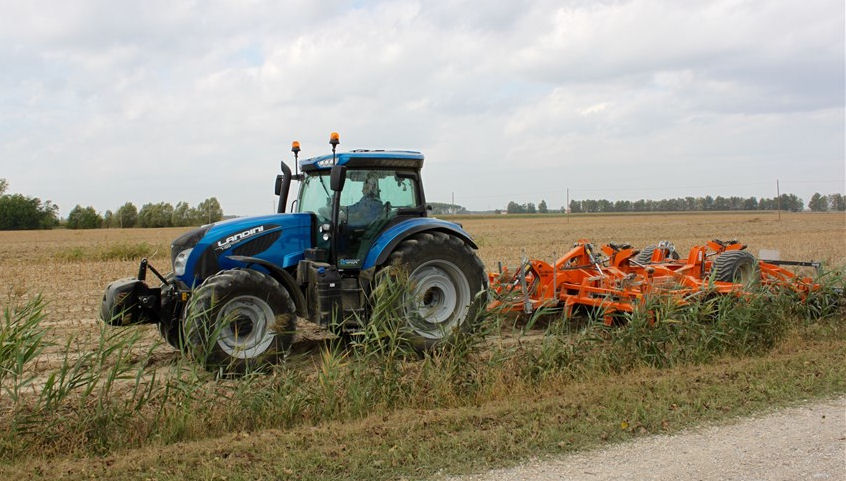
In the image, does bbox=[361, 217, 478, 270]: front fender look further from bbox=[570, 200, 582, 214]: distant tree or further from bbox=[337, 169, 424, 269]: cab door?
bbox=[570, 200, 582, 214]: distant tree

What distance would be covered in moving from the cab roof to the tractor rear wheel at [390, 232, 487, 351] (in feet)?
2.76

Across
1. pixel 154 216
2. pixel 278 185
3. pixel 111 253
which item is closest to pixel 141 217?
pixel 154 216

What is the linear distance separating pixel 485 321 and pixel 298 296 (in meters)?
2.00

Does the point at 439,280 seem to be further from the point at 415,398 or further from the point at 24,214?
the point at 24,214

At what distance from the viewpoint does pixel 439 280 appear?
24.6 feet

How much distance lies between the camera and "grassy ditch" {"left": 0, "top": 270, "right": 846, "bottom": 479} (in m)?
4.38

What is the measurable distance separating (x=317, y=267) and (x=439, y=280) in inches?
52.4

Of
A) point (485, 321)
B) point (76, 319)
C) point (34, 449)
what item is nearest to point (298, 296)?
point (485, 321)

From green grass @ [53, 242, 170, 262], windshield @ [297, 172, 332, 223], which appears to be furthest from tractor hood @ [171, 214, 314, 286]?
green grass @ [53, 242, 170, 262]

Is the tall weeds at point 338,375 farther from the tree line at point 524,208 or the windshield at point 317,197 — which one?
the tree line at point 524,208

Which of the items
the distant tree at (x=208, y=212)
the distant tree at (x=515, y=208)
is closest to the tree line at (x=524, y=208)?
the distant tree at (x=515, y=208)

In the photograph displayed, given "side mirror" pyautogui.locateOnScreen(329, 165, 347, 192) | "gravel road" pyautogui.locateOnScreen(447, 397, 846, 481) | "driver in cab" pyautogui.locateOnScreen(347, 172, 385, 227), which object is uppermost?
"side mirror" pyautogui.locateOnScreen(329, 165, 347, 192)

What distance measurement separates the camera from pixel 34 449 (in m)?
4.49

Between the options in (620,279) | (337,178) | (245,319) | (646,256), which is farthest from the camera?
(646,256)
